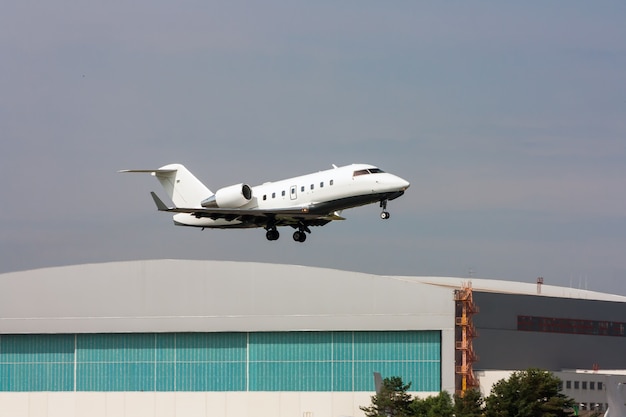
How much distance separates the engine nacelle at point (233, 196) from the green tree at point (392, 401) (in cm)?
1236

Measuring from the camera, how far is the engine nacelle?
6397 centimetres

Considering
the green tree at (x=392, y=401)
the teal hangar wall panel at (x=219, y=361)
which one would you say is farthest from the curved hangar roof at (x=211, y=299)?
the green tree at (x=392, y=401)

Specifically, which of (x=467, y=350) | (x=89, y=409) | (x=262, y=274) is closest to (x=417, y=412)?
(x=467, y=350)

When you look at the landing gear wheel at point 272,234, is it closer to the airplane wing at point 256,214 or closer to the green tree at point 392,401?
the airplane wing at point 256,214

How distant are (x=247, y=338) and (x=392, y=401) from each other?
1405 cm

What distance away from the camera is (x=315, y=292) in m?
76.9

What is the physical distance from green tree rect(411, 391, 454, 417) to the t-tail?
16.3 meters

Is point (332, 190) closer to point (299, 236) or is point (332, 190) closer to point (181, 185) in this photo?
point (299, 236)

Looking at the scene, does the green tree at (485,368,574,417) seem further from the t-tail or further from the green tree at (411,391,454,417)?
the t-tail

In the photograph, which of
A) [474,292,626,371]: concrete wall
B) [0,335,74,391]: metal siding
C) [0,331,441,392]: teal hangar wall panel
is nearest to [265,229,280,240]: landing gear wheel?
[0,331,441,392]: teal hangar wall panel

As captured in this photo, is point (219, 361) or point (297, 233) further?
point (219, 361)

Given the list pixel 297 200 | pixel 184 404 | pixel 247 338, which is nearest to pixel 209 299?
pixel 247 338

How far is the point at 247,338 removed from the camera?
7869 centimetres

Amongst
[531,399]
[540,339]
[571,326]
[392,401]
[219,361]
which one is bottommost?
[392,401]
